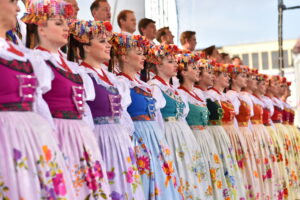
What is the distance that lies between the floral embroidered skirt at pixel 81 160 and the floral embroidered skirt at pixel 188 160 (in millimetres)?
1232

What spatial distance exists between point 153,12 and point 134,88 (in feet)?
9.64

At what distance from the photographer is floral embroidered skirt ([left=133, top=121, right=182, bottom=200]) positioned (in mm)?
3164

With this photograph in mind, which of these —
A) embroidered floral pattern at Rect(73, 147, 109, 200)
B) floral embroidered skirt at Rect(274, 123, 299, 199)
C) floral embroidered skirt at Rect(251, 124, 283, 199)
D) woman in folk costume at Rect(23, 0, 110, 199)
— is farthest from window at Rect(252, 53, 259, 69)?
embroidered floral pattern at Rect(73, 147, 109, 200)

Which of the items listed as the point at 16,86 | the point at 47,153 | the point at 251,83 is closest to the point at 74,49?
the point at 16,86

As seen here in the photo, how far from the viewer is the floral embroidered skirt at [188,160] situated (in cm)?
366

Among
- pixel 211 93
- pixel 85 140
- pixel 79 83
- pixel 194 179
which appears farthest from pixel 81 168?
pixel 211 93

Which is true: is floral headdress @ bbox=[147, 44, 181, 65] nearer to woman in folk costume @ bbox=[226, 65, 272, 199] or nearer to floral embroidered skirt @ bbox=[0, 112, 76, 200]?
woman in folk costume @ bbox=[226, 65, 272, 199]

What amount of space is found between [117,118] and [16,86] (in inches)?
36.7

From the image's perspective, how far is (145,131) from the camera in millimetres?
3303

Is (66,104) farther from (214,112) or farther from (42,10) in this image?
(214,112)

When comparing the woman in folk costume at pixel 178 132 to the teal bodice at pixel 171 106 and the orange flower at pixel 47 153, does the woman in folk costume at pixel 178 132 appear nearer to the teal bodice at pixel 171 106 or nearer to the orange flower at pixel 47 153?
the teal bodice at pixel 171 106

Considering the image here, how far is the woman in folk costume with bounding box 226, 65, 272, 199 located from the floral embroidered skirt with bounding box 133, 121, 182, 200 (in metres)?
1.63

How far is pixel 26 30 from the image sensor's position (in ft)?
8.89

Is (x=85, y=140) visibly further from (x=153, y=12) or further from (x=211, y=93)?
(x=153, y=12)
